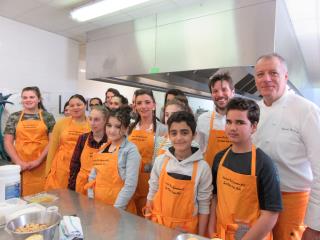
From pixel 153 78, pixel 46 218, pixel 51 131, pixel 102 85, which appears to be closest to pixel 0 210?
pixel 46 218

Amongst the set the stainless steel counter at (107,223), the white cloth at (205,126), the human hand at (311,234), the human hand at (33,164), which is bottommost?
the human hand at (311,234)

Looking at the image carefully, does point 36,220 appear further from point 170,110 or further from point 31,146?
point 31,146

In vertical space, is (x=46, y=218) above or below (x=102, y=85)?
below

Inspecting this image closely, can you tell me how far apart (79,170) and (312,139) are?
4.11 ft

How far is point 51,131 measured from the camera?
2.00m

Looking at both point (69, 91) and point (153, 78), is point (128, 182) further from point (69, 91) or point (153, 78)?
point (69, 91)

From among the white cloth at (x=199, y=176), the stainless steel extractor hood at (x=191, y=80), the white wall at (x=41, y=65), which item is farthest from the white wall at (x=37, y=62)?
the white cloth at (x=199, y=176)

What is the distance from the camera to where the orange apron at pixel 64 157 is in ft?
5.74

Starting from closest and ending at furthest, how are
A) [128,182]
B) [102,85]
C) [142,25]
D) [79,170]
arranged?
[128,182] → [79,170] → [142,25] → [102,85]

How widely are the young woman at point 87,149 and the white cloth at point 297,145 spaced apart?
91cm

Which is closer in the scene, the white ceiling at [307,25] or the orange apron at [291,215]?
the orange apron at [291,215]

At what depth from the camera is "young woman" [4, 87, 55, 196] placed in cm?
192

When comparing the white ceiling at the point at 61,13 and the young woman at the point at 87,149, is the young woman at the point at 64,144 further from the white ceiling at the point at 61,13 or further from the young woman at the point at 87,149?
the white ceiling at the point at 61,13

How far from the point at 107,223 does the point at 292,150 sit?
0.82 metres
